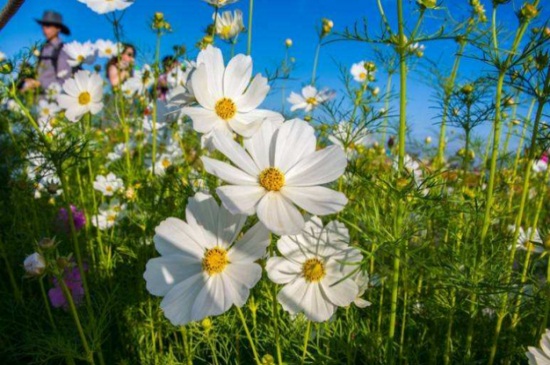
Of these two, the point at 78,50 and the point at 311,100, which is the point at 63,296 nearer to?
the point at 78,50

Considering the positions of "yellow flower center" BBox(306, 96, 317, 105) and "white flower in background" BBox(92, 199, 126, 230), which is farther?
"yellow flower center" BBox(306, 96, 317, 105)

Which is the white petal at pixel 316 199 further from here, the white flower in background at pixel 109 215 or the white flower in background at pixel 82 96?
the white flower in background at pixel 109 215

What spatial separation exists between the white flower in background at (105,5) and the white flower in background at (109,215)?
2.55 feet

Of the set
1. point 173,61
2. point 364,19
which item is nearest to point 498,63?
point 364,19

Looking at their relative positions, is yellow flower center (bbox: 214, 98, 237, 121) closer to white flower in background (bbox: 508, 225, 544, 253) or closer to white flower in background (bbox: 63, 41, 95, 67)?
white flower in background (bbox: 508, 225, 544, 253)

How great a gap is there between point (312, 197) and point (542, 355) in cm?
54

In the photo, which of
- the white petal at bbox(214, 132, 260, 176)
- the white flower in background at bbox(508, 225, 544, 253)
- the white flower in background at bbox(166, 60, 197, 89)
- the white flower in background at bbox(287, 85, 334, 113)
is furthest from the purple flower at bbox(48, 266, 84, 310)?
the white flower in background at bbox(508, 225, 544, 253)

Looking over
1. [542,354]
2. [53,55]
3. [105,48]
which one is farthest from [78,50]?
[53,55]

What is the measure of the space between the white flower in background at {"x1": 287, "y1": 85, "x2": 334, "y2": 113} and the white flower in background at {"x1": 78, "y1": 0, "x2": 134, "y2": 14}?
995mm

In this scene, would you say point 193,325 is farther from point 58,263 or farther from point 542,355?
point 542,355

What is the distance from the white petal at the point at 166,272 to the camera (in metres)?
0.69

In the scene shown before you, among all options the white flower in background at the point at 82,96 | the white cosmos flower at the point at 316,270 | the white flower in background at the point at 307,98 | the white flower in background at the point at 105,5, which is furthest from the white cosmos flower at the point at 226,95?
the white flower in background at the point at 307,98

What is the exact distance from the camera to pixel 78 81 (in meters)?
1.55

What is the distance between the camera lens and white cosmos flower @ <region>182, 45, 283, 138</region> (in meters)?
0.80
